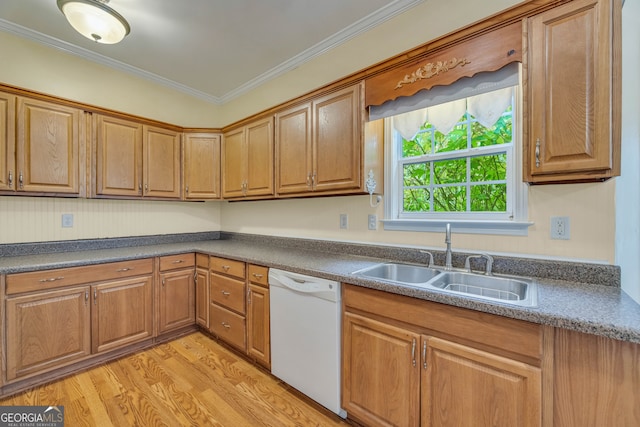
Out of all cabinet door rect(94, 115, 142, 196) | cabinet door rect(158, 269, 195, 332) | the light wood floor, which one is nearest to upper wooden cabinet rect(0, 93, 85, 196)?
cabinet door rect(94, 115, 142, 196)

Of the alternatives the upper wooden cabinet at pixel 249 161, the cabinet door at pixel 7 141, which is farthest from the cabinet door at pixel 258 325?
the cabinet door at pixel 7 141

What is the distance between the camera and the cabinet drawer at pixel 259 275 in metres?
2.06

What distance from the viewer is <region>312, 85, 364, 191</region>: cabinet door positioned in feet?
6.42

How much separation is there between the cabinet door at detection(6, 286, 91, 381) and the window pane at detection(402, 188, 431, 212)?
2.57m

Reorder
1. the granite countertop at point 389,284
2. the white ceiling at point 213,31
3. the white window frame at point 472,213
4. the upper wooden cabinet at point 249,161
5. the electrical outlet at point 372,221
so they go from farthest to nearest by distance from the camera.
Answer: the upper wooden cabinet at point 249,161, the electrical outlet at point 372,221, the white ceiling at point 213,31, the white window frame at point 472,213, the granite countertop at point 389,284

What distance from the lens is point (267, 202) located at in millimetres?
3051

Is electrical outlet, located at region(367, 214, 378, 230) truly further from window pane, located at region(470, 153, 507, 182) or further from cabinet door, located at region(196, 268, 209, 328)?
cabinet door, located at region(196, 268, 209, 328)

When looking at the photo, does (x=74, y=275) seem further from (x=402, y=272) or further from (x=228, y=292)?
(x=402, y=272)

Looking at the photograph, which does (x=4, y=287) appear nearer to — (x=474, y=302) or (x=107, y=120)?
(x=107, y=120)

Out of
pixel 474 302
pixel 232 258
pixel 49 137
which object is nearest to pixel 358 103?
pixel 474 302

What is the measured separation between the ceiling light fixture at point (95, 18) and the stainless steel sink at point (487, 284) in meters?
2.58

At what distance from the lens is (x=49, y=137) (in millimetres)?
2203

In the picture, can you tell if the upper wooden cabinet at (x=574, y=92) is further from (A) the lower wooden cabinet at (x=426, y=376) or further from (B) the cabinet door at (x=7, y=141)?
(B) the cabinet door at (x=7, y=141)

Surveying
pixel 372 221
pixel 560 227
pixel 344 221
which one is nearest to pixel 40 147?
pixel 344 221
